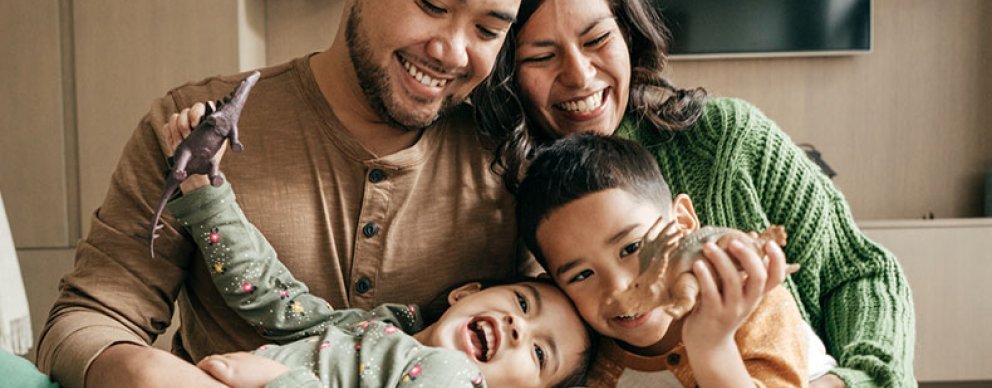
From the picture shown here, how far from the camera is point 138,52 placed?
3.52 metres

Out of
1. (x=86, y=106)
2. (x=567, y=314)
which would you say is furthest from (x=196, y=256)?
(x=86, y=106)

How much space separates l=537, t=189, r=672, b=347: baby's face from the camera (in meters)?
1.32

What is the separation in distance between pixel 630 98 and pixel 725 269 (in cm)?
85

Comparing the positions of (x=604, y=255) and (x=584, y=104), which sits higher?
(x=584, y=104)

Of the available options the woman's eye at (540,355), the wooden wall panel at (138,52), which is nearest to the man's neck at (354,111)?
the woman's eye at (540,355)

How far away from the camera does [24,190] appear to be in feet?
11.8

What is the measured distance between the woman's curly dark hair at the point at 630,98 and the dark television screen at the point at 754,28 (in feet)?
7.38

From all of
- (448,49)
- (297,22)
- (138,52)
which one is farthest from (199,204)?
(297,22)

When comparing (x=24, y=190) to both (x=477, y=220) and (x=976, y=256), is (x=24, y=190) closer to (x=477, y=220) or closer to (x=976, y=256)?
(x=477, y=220)

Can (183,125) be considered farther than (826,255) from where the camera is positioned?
No

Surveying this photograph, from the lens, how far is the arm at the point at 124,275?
4.41ft

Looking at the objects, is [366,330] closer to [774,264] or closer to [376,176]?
[376,176]

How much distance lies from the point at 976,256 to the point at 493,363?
2.93 meters

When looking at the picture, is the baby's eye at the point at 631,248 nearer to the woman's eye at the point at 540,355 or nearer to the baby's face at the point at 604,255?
the baby's face at the point at 604,255
